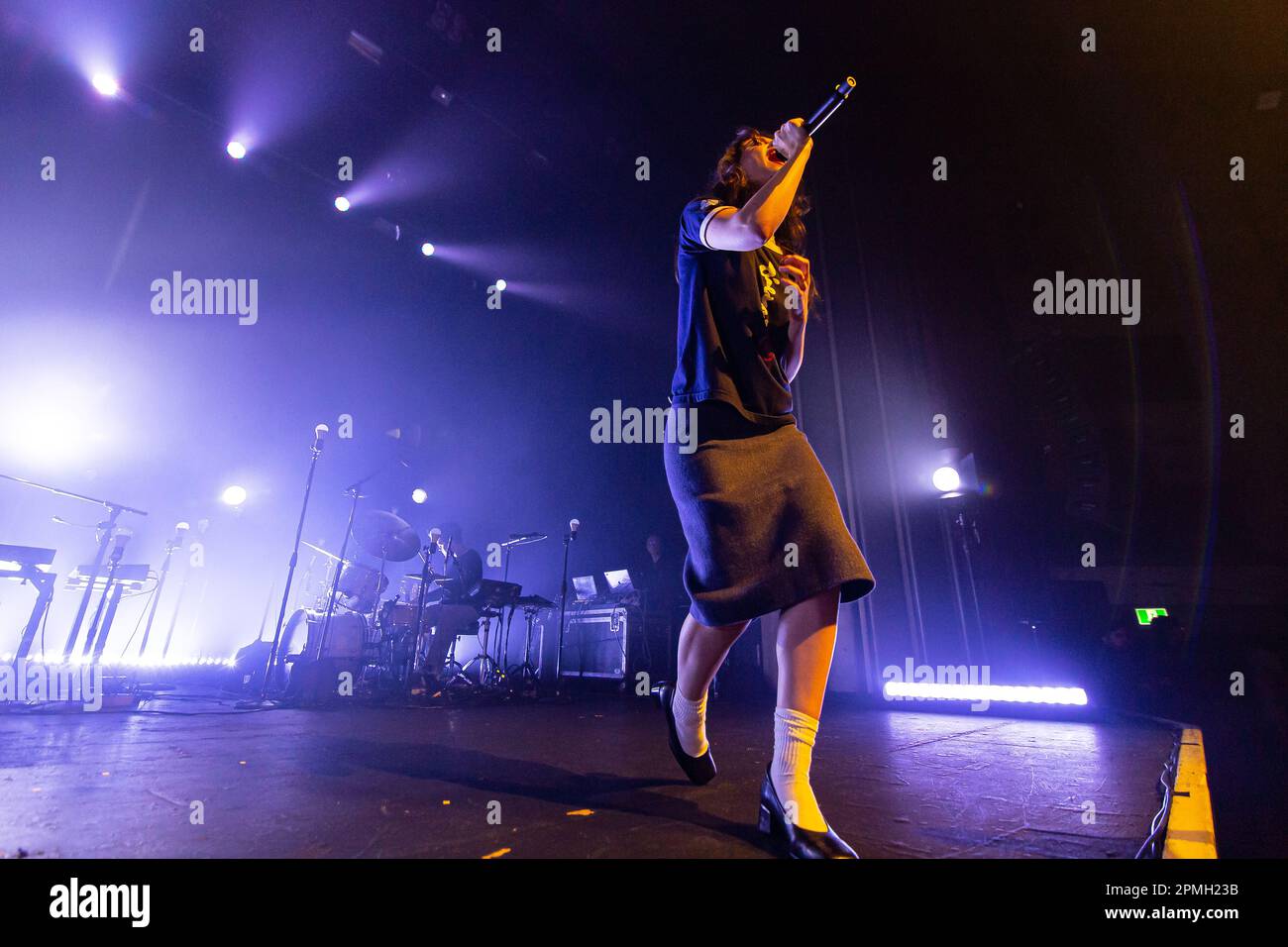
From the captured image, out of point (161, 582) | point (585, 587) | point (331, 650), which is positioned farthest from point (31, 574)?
point (585, 587)

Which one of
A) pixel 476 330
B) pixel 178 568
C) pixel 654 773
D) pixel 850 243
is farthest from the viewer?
pixel 178 568

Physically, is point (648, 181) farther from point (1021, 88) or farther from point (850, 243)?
point (1021, 88)

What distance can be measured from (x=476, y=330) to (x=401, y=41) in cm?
371

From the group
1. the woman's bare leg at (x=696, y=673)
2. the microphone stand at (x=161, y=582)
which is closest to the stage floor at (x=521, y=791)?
the woman's bare leg at (x=696, y=673)

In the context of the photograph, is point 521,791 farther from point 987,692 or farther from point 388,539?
point 388,539

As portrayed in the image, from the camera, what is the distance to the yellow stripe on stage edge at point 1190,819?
38.9 inches

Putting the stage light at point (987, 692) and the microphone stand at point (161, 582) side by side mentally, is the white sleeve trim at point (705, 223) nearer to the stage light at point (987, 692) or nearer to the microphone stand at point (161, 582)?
the stage light at point (987, 692)

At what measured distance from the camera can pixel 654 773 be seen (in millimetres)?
1756

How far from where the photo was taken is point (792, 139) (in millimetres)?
1211

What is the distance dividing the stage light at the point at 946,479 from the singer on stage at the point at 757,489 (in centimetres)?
428

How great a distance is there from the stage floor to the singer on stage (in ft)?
0.73

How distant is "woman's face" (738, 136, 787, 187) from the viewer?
149 centimetres

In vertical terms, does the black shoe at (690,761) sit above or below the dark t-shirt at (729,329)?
below

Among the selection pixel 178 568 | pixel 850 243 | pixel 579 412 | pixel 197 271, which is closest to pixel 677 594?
pixel 579 412
